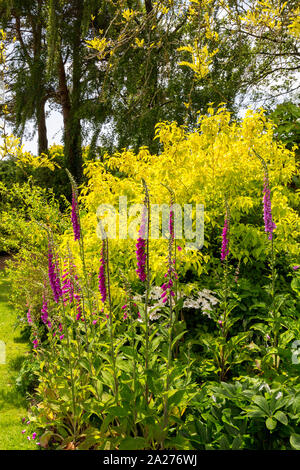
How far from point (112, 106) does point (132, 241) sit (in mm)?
5703

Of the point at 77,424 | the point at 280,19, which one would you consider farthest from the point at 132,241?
the point at 280,19

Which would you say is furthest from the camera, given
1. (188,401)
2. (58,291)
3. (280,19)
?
(280,19)

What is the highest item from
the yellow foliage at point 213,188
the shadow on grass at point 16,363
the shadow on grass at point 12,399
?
the yellow foliage at point 213,188

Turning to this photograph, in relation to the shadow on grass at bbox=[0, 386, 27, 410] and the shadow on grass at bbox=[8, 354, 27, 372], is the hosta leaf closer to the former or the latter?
the shadow on grass at bbox=[0, 386, 27, 410]

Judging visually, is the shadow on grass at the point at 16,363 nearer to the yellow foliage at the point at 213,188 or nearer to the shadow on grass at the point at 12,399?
the shadow on grass at the point at 12,399

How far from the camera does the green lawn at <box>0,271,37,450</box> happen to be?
8.73ft

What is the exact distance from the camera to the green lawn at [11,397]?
2.66 meters

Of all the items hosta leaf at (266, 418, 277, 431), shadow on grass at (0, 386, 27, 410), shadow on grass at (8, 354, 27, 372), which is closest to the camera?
hosta leaf at (266, 418, 277, 431)

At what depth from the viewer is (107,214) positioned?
10.5ft

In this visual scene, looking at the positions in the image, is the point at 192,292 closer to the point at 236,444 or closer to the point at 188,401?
the point at 188,401

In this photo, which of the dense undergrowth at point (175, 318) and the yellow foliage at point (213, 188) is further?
the yellow foliage at point (213, 188)

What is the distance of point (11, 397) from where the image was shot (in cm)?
325

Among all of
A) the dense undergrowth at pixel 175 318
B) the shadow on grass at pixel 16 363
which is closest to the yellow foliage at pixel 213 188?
the dense undergrowth at pixel 175 318

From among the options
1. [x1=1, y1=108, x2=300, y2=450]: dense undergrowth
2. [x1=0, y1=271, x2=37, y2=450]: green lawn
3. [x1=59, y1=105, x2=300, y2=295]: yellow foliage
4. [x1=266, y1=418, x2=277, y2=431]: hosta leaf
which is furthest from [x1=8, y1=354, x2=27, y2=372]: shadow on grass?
[x1=266, y1=418, x2=277, y2=431]: hosta leaf
